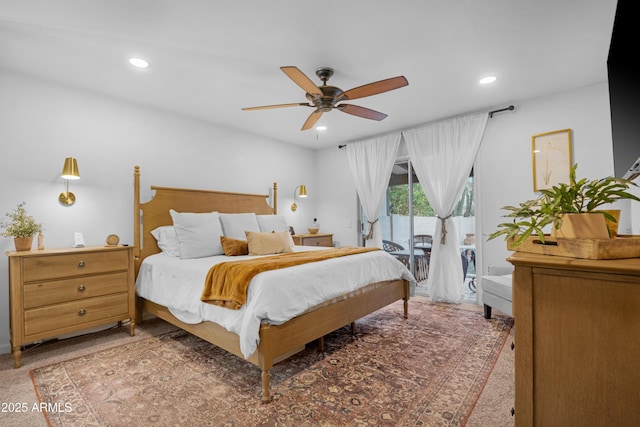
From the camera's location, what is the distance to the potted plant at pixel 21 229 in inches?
101

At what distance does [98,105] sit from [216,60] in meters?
1.63

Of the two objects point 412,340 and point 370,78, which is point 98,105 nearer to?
point 370,78

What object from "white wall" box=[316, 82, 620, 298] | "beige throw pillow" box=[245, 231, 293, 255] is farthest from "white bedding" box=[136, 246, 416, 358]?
"white wall" box=[316, 82, 620, 298]

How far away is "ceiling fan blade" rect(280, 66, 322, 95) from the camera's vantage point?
7.03ft

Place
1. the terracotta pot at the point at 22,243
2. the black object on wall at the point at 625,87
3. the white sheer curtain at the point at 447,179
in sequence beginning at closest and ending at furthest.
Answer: the black object on wall at the point at 625,87 → the terracotta pot at the point at 22,243 → the white sheer curtain at the point at 447,179

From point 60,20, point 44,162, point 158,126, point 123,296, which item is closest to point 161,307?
point 123,296

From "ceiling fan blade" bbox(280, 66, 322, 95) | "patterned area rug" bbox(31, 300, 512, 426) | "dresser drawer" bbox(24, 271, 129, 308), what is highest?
"ceiling fan blade" bbox(280, 66, 322, 95)

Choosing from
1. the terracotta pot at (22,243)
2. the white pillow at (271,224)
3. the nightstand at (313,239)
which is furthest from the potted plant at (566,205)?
the nightstand at (313,239)

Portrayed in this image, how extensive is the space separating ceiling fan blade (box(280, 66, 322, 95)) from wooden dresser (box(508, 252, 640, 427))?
184cm

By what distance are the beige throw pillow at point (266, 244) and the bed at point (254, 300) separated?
2.17 ft

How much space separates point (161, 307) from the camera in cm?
296

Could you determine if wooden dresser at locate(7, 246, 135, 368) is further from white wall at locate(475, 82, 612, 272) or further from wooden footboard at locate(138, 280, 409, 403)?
white wall at locate(475, 82, 612, 272)

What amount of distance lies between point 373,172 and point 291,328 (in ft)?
11.1

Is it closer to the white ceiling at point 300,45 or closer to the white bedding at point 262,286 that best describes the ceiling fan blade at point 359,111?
the white ceiling at point 300,45
